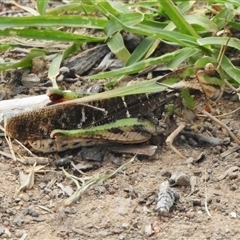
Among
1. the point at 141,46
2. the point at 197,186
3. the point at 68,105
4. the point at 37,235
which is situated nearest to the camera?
the point at 37,235

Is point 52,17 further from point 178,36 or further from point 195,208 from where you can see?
point 195,208

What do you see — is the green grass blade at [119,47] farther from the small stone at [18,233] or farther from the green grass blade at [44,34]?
the small stone at [18,233]

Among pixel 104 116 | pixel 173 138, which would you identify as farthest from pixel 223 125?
pixel 104 116

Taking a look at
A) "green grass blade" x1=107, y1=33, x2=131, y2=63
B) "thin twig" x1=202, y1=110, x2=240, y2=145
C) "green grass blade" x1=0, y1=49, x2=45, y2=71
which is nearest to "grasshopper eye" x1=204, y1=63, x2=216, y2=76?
"thin twig" x1=202, y1=110, x2=240, y2=145

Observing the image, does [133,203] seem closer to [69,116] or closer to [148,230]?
[148,230]

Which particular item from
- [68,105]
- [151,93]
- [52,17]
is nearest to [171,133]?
[151,93]
